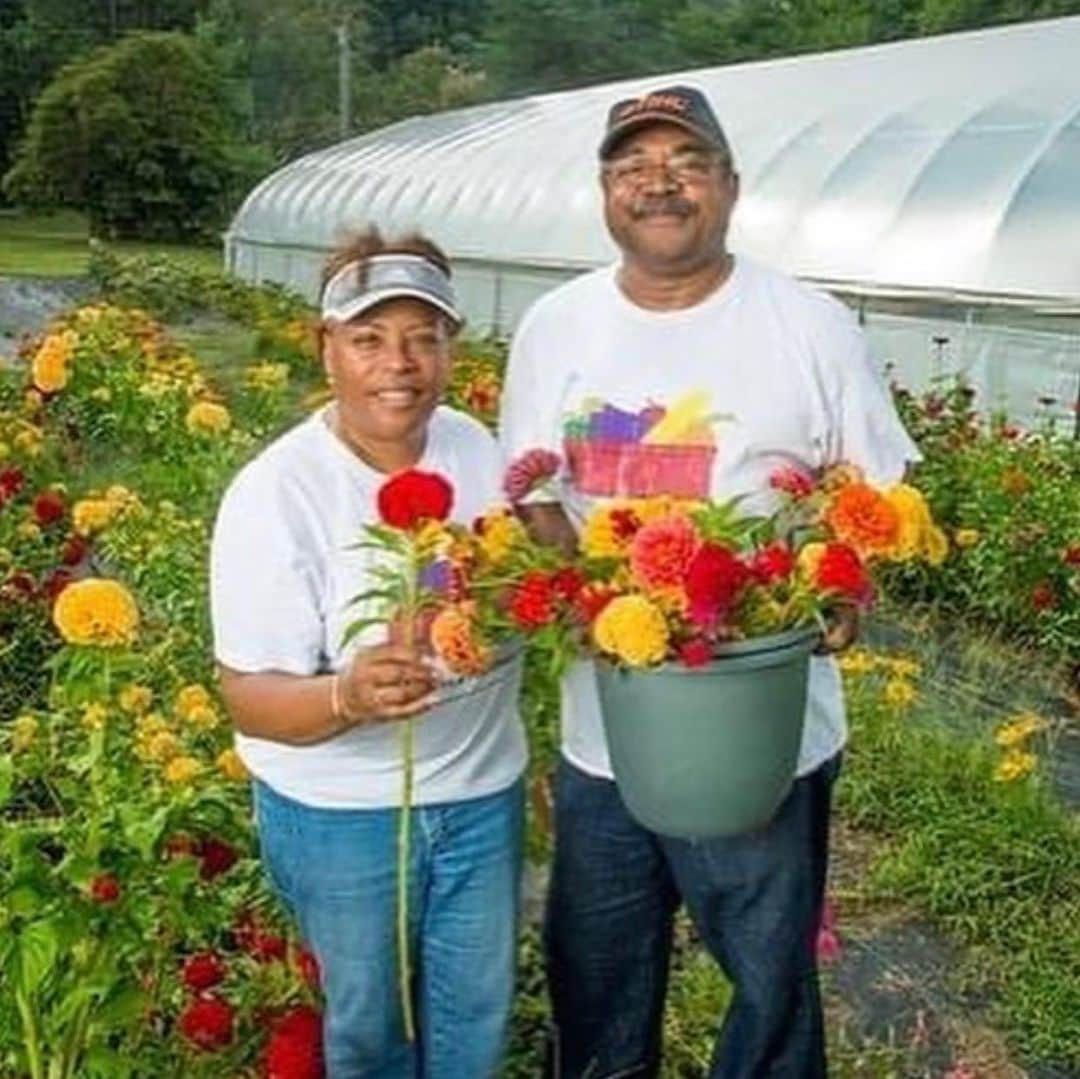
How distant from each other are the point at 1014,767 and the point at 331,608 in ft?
6.63

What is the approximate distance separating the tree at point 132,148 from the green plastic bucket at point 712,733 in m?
31.1

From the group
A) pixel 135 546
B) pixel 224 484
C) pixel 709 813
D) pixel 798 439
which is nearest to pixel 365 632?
pixel 709 813

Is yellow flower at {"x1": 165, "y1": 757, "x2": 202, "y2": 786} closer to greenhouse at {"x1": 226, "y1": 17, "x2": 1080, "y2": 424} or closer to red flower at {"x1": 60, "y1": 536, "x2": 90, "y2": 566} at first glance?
red flower at {"x1": 60, "y1": 536, "x2": 90, "y2": 566}

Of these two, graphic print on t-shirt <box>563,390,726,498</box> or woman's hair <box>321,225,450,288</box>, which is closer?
woman's hair <box>321,225,450,288</box>

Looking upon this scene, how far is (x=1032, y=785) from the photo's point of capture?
12.2 ft

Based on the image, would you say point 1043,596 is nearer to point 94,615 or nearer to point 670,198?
point 670,198

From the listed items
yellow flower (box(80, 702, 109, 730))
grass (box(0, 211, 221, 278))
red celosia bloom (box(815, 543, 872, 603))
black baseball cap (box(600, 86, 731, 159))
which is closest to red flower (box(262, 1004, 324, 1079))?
yellow flower (box(80, 702, 109, 730))

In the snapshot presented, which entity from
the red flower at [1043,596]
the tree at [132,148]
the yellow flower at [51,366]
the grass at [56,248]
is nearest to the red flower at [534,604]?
the yellow flower at [51,366]

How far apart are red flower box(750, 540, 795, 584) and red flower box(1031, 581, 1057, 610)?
3374mm

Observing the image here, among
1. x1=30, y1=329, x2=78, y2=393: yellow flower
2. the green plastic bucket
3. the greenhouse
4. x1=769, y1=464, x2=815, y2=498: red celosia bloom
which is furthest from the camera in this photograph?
the greenhouse

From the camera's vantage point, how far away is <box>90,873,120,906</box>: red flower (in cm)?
177

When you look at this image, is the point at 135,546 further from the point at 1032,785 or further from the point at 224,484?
the point at 1032,785

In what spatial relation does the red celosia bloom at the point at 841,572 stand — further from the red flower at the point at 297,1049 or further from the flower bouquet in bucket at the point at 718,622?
the red flower at the point at 297,1049

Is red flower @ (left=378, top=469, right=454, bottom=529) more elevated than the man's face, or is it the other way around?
the man's face
